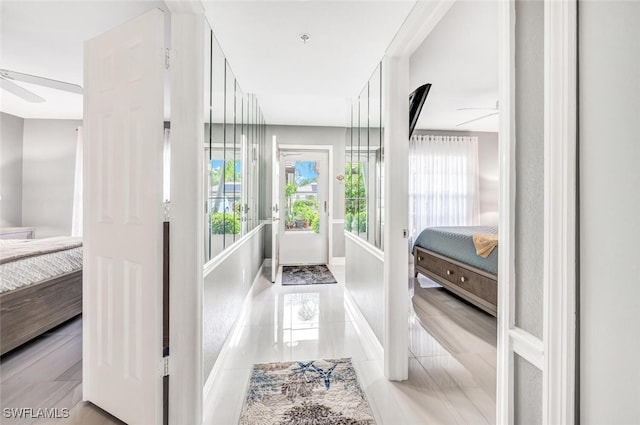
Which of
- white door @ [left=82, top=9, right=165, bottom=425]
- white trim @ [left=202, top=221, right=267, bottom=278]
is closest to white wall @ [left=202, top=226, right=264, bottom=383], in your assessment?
white trim @ [left=202, top=221, right=267, bottom=278]

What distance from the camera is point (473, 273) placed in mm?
3229

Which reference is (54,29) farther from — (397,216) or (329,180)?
(329,180)

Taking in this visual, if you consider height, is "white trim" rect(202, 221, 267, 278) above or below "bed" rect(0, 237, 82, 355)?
above

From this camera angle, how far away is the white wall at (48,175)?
192 inches

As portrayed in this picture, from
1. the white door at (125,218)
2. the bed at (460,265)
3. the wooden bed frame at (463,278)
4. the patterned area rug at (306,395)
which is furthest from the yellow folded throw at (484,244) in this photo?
the white door at (125,218)

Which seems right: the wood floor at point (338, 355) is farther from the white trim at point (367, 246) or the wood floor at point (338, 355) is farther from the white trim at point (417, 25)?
the white trim at point (417, 25)

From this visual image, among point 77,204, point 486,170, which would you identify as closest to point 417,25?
point 486,170

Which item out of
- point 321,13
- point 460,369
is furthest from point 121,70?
point 460,369

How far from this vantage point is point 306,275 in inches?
192

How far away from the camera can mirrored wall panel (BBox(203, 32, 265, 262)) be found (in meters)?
2.03

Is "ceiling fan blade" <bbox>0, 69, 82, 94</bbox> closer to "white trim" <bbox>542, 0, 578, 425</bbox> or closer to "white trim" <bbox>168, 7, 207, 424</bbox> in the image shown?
"white trim" <bbox>168, 7, 207, 424</bbox>

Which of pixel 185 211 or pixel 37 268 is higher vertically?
pixel 185 211

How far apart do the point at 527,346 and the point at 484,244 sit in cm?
261

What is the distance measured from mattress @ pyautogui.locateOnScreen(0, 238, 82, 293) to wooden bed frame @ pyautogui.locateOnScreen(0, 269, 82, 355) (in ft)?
0.16
